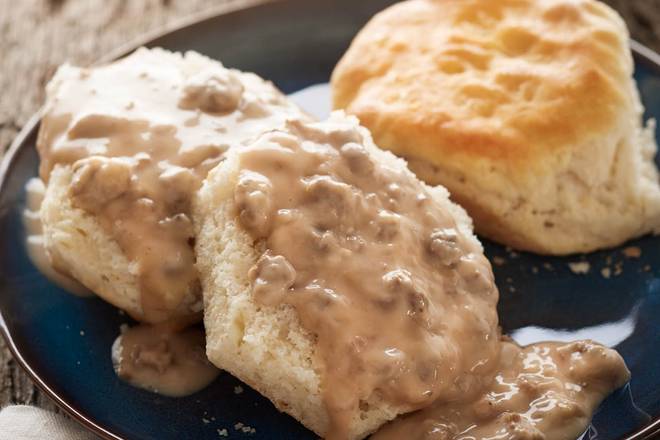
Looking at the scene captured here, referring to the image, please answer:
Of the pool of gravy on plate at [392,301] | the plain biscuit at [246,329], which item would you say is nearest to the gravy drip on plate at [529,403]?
the pool of gravy on plate at [392,301]

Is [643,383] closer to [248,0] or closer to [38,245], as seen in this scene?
[38,245]

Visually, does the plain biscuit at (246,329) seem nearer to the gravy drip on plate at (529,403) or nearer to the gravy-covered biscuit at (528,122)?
the gravy drip on plate at (529,403)

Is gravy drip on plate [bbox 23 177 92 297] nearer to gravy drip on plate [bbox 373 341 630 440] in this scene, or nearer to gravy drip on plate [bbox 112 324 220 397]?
gravy drip on plate [bbox 112 324 220 397]

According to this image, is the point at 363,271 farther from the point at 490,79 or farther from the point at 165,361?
the point at 490,79

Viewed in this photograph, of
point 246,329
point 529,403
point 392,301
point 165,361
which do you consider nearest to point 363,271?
point 392,301

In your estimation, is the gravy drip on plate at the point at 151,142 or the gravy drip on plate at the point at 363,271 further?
the gravy drip on plate at the point at 151,142

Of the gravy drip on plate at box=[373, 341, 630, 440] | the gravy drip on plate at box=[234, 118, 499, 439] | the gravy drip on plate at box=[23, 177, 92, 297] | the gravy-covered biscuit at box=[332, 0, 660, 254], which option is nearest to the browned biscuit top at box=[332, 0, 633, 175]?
the gravy-covered biscuit at box=[332, 0, 660, 254]

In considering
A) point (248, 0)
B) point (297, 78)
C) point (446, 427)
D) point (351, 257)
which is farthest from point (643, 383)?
point (248, 0)
